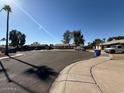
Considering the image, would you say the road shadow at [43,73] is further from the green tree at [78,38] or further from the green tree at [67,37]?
the green tree at [67,37]

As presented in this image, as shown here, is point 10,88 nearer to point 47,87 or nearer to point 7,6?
point 47,87

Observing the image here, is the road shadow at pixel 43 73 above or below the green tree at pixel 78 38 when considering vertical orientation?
below

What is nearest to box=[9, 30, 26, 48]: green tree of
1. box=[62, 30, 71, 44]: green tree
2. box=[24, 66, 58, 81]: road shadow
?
box=[62, 30, 71, 44]: green tree

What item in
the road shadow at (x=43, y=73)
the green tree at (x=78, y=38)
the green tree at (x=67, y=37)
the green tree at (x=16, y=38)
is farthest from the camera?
the green tree at (x=67, y=37)

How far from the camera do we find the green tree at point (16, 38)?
104 meters

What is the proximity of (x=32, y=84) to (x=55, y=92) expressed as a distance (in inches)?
63.8

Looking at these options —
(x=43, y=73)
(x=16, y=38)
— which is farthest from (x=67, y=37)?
(x=43, y=73)

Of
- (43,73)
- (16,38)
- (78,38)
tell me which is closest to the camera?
(43,73)

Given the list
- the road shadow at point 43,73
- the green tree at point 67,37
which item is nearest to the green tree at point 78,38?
the green tree at point 67,37

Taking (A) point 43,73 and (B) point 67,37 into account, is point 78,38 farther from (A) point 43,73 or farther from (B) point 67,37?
(A) point 43,73

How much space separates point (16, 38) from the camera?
104 meters

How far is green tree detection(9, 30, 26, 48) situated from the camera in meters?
104

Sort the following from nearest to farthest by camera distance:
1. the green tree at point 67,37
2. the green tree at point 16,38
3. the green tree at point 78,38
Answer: the green tree at point 16,38, the green tree at point 78,38, the green tree at point 67,37

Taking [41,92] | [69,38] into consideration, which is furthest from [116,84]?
[69,38]
